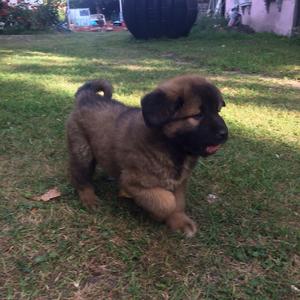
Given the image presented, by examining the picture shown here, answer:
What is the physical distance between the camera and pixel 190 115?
2.57m

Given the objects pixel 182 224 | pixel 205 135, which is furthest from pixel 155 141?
pixel 182 224

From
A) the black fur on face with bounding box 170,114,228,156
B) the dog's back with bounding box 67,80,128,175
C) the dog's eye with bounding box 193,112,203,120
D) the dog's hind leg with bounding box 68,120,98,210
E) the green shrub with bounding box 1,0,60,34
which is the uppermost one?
the dog's eye with bounding box 193,112,203,120

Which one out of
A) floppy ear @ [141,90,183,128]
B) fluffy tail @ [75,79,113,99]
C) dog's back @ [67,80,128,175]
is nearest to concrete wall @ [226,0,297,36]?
fluffy tail @ [75,79,113,99]

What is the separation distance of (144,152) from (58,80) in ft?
Answer: 15.7

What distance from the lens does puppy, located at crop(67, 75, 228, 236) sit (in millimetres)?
2574

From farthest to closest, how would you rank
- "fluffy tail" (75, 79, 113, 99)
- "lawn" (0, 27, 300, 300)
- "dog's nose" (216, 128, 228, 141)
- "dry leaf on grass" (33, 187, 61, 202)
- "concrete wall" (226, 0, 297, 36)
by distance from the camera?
"concrete wall" (226, 0, 297, 36)
"fluffy tail" (75, 79, 113, 99)
"dry leaf on grass" (33, 187, 61, 202)
"dog's nose" (216, 128, 228, 141)
"lawn" (0, 27, 300, 300)

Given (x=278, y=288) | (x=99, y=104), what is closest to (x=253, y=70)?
(x=99, y=104)

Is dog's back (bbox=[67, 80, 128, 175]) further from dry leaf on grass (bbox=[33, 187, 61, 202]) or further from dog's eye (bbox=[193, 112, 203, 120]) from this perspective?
dog's eye (bbox=[193, 112, 203, 120])

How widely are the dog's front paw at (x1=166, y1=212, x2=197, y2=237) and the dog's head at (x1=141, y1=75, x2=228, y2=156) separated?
0.50 m

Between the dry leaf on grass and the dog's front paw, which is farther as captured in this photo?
the dry leaf on grass

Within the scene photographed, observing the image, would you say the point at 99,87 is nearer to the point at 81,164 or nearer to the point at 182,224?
the point at 81,164

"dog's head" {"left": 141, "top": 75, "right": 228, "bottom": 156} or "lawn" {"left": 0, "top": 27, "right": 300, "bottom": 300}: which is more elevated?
"dog's head" {"left": 141, "top": 75, "right": 228, "bottom": 156}

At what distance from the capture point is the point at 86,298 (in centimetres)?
228

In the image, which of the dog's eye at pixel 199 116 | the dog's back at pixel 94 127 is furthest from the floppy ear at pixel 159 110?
the dog's back at pixel 94 127
